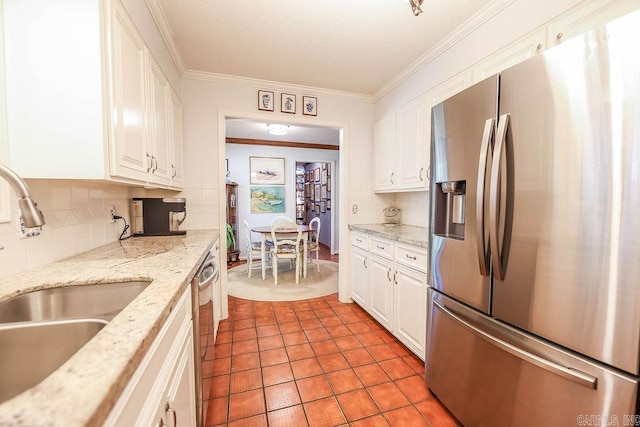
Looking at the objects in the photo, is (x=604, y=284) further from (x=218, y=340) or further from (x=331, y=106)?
(x=331, y=106)

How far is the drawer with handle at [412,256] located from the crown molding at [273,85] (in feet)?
6.01

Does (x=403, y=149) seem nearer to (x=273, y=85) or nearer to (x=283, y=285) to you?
(x=273, y=85)

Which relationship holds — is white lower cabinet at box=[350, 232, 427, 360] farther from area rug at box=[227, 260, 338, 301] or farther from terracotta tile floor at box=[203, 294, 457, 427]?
area rug at box=[227, 260, 338, 301]

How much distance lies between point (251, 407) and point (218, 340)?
84 cm

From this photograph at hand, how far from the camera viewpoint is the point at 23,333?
2.35 ft

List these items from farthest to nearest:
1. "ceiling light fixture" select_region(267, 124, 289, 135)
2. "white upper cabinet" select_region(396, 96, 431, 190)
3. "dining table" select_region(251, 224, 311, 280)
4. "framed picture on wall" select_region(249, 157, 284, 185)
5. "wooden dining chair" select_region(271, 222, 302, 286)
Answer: "framed picture on wall" select_region(249, 157, 284, 185)
"ceiling light fixture" select_region(267, 124, 289, 135)
"dining table" select_region(251, 224, 311, 280)
"wooden dining chair" select_region(271, 222, 302, 286)
"white upper cabinet" select_region(396, 96, 431, 190)

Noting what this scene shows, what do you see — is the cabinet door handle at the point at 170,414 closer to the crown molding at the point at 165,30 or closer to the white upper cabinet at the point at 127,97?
the white upper cabinet at the point at 127,97

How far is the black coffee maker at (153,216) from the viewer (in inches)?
81.6

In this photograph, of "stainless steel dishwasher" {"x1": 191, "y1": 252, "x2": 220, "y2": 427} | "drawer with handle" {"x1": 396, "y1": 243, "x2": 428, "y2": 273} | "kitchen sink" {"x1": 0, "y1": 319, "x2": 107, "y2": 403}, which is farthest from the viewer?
"drawer with handle" {"x1": 396, "y1": 243, "x2": 428, "y2": 273}

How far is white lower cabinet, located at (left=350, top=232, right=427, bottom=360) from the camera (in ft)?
6.09

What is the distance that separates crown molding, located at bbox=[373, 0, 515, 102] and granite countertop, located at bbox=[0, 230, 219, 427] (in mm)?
2269

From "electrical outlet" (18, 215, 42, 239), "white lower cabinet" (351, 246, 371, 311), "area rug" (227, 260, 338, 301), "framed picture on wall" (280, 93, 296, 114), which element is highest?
"framed picture on wall" (280, 93, 296, 114)

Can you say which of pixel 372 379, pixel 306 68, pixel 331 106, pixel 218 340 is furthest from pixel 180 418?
pixel 331 106

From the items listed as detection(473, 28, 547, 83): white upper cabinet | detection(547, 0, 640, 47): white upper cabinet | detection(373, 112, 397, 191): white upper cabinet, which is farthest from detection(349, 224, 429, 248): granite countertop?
detection(547, 0, 640, 47): white upper cabinet
